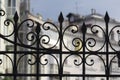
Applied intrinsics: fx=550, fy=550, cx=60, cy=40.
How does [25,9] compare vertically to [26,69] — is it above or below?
above

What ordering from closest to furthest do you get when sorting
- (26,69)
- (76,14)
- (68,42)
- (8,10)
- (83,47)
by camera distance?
1. (83,47)
2. (8,10)
3. (26,69)
4. (68,42)
5. (76,14)

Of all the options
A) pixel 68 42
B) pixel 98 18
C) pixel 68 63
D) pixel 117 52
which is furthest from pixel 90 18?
pixel 117 52

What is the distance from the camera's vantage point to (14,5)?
108 feet

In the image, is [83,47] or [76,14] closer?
[83,47]

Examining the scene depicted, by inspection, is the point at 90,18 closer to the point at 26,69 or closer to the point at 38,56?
the point at 26,69

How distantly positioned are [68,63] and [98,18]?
207 inches

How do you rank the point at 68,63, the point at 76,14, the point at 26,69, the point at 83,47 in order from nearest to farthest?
the point at 83,47
the point at 26,69
the point at 68,63
the point at 76,14

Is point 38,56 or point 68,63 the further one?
point 68,63

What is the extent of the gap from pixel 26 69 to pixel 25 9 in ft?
20.1

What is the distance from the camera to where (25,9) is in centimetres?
3888

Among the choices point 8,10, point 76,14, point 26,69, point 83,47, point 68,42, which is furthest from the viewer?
point 76,14

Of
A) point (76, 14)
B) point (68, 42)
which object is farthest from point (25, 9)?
point (76, 14)

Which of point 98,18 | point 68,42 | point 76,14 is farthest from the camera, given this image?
point 76,14

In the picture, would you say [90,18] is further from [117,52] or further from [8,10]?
[117,52]
